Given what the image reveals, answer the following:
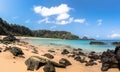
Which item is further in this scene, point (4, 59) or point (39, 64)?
point (4, 59)

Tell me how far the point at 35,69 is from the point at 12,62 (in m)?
2.52

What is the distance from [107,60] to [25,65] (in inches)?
253

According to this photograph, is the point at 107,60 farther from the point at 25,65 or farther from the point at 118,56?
the point at 25,65

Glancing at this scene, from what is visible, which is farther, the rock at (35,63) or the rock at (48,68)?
the rock at (35,63)

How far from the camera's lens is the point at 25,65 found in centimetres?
1531

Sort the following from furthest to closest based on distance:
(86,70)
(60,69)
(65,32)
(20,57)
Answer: (65,32)
(20,57)
(86,70)
(60,69)

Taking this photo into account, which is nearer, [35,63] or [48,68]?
[48,68]

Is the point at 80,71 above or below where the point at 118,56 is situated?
below

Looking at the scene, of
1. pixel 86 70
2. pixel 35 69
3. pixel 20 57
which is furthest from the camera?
pixel 20 57

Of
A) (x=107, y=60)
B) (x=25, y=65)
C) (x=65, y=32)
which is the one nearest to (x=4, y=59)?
(x=25, y=65)

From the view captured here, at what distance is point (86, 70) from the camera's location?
1648 cm

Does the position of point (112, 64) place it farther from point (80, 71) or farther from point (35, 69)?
point (35, 69)

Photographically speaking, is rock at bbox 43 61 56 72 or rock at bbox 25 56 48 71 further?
rock at bbox 25 56 48 71

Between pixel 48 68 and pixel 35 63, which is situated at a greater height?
pixel 35 63
